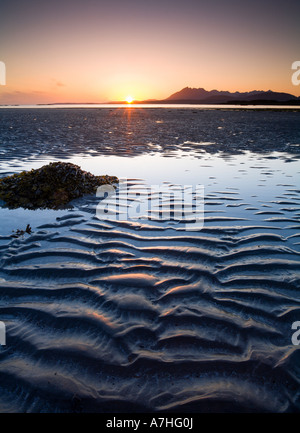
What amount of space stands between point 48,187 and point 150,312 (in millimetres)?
5448

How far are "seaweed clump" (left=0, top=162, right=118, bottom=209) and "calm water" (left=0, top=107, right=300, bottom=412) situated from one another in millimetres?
619

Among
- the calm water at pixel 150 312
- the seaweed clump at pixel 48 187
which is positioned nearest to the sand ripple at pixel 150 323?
the calm water at pixel 150 312

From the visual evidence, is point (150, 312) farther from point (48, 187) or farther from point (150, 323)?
point (48, 187)

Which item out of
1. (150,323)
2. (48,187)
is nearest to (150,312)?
(150,323)

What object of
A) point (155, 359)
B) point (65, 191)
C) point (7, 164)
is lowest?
point (155, 359)

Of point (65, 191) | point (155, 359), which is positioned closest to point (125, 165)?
point (65, 191)

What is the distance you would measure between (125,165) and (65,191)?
4.79 meters

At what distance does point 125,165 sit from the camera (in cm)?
1186

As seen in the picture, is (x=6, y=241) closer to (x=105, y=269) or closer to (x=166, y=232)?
(x=105, y=269)

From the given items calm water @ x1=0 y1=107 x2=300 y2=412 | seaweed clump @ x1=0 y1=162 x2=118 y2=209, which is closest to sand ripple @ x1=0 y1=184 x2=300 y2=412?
calm water @ x1=0 y1=107 x2=300 y2=412

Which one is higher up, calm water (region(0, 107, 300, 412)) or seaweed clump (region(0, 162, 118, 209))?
seaweed clump (region(0, 162, 118, 209))

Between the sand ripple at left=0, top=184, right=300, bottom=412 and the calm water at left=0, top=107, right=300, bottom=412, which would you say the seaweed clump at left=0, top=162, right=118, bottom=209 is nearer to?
the calm water at left=0, top=107, right=300, bottom=412

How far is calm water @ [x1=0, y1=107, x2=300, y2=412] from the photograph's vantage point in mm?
2303

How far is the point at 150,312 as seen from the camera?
318cm
